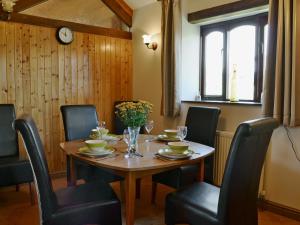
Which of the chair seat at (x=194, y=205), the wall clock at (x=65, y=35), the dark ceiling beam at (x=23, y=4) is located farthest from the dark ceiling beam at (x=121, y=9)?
the chair seat at (x=194, y=205)

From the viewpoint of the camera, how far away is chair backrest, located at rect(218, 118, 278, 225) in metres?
1.60

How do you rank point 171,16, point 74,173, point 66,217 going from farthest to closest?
point 171,16 → point 74,173 → point 66,217

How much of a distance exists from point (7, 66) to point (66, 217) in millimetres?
2368

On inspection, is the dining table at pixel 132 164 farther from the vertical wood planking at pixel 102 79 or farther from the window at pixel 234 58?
the vertical wood planking at pixel 102 79

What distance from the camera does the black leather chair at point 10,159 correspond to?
2.85 m

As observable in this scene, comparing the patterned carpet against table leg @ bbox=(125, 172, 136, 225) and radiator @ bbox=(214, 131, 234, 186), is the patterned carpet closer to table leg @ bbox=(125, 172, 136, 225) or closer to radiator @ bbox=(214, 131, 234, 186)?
radiator @ bbox=(214, 131, 234, 186)

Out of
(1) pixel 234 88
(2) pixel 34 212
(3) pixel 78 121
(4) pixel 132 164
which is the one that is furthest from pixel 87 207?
(1) pixel 234 88

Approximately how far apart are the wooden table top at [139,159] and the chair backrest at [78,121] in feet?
1.70

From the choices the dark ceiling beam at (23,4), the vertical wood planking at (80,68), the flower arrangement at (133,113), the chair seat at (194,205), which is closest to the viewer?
the chair seat at (194,205)

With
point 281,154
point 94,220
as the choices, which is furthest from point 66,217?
point 281,154

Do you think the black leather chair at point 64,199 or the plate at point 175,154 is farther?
the plate at point 175,154

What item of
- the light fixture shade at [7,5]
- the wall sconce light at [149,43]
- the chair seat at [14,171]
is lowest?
the chair seat at [14,171]

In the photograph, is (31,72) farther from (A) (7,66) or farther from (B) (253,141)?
(B) (253,141)

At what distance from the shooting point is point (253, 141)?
1.66m
